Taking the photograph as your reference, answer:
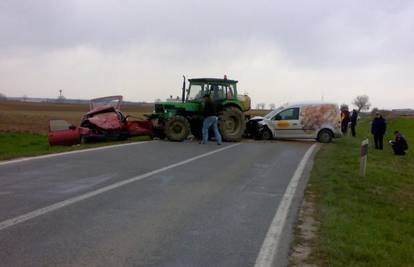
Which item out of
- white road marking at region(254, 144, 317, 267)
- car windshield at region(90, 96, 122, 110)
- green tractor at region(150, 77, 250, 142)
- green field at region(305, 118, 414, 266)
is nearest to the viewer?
white road marking at region(254, 144, 317, 267)

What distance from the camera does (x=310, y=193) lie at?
9273 mm

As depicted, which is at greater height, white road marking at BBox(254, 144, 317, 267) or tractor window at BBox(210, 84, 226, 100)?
tractor window at BBox(210, 84, 226, 100)

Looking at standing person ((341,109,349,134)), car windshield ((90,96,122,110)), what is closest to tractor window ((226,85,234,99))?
car windshield ((90,96,122,110))

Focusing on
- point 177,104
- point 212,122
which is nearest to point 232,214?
point 212,122

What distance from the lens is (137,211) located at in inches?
282

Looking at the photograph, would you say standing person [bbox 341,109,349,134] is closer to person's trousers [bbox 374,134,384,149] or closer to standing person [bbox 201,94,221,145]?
person's trousers [bbox 374,134,384,149]

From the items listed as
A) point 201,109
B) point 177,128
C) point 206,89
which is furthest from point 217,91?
point 177,128

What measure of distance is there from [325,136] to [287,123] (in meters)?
1.79

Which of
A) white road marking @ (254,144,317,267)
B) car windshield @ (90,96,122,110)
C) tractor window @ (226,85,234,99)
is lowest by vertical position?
white road marking @ (254,144,317,267)

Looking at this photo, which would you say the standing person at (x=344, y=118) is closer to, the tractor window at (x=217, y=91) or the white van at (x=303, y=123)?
the white van at (x=303, y=123)

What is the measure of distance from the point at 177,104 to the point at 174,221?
1466 centimetres

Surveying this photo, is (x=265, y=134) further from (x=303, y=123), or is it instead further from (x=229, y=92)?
(x=229, y=92)

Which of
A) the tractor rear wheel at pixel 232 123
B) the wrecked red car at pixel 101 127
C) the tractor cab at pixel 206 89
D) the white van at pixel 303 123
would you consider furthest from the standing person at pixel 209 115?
the white van at pixel 303 123

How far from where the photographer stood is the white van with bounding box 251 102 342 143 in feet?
76.2
